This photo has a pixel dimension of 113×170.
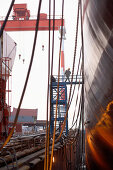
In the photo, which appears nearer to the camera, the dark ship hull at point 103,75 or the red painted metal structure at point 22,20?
the dark ship hull at point 103,75

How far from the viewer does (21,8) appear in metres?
15.8

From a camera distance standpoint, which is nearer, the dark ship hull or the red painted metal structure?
the dark ship hull

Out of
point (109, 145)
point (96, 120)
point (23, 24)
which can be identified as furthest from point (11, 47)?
point (109, 145)

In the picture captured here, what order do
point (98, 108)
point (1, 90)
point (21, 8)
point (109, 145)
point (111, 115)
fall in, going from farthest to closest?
point (21, 8) → point (1, 90) → point (98, 108) → point (109, 145) → point (111, 115)

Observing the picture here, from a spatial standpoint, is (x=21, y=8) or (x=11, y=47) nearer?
(x=11, y=47)

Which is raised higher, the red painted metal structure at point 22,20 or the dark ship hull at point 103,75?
the red painted metal structure at point 22,20

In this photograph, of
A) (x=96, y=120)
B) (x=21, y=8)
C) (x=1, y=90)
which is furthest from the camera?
(x=21, y=8)

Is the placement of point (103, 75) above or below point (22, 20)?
below

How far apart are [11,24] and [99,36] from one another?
13.7 m

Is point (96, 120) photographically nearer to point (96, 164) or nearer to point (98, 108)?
point (98, 108)

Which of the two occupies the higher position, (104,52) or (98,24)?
(98,24)

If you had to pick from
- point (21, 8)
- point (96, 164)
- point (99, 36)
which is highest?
point (21, 8)

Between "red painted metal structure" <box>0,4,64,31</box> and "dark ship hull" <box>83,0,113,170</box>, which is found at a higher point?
A: "red painted metal structure" <box>0,4,64,31</box>

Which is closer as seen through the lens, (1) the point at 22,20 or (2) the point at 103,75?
(2) the point at 103,75
